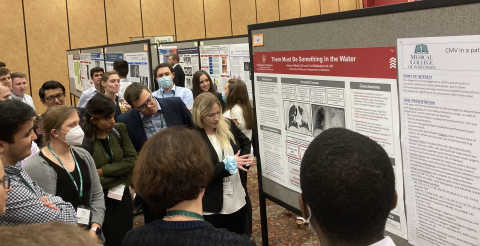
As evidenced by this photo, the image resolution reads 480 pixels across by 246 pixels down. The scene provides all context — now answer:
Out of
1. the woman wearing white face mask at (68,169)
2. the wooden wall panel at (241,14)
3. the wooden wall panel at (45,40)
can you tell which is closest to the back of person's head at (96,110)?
the woman wearing white face mask at (68,169)

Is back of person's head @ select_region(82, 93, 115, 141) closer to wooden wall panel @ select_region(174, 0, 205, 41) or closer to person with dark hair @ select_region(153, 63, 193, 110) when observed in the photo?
person with dark hair @ select_region(153, 63, 193, 110)

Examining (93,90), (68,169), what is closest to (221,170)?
(68,169)

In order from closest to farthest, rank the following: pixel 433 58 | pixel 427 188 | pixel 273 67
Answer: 1. pixel 433 58
2. pixel 427 188
3. pixel 273 67

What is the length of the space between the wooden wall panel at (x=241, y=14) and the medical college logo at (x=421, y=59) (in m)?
13.3

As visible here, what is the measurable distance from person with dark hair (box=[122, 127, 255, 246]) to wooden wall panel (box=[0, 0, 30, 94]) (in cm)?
1134

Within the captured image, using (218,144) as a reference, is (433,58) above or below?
above

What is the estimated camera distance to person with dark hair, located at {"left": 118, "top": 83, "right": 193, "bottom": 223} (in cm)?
329

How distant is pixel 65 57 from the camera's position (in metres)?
11.9

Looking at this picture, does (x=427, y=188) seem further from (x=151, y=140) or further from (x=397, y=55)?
(x=151, y=140)

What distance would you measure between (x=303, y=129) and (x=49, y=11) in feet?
37.4

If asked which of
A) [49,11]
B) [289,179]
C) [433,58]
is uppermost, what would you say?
[49,11]

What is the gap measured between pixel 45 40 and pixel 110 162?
10.1 meters

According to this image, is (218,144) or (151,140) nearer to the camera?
(151,140)

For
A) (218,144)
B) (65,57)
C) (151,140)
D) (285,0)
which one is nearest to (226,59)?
(218,144)
